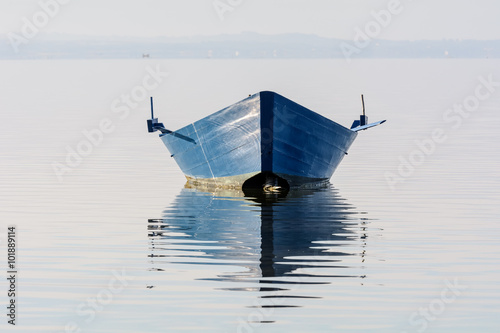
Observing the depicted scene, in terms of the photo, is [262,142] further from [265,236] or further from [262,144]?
[265,236]

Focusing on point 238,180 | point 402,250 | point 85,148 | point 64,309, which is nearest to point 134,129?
point 85,148

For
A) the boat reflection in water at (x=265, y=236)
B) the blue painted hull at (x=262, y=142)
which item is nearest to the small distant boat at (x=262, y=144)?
the blue painted hull at (x=262, y=142)

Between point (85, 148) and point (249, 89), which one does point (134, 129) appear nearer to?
point (85, 148)

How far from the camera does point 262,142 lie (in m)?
27.2

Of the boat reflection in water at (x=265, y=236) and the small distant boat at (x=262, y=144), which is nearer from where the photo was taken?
the boat reflection in water at (x=265, y=236)

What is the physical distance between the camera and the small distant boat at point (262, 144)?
27109 mm

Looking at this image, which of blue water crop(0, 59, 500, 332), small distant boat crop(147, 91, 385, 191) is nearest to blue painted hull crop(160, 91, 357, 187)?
small distant boat crop(147, 91, 385, 191)

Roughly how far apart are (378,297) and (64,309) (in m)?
4.72

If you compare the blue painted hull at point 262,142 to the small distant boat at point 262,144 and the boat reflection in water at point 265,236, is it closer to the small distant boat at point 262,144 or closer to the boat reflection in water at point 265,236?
the small distant boat at point 262,144

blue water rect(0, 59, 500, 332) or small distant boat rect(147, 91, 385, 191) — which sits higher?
small distant boat rect(147, 91, 385, 191)

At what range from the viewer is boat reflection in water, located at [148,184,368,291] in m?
17.7

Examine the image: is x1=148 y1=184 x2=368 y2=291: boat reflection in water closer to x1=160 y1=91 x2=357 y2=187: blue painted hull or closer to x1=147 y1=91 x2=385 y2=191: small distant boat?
x1=147 y1=91 x2=385 y2=191: small distant boat

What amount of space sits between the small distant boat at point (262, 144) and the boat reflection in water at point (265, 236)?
0.69m

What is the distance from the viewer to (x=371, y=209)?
81.8 feet
